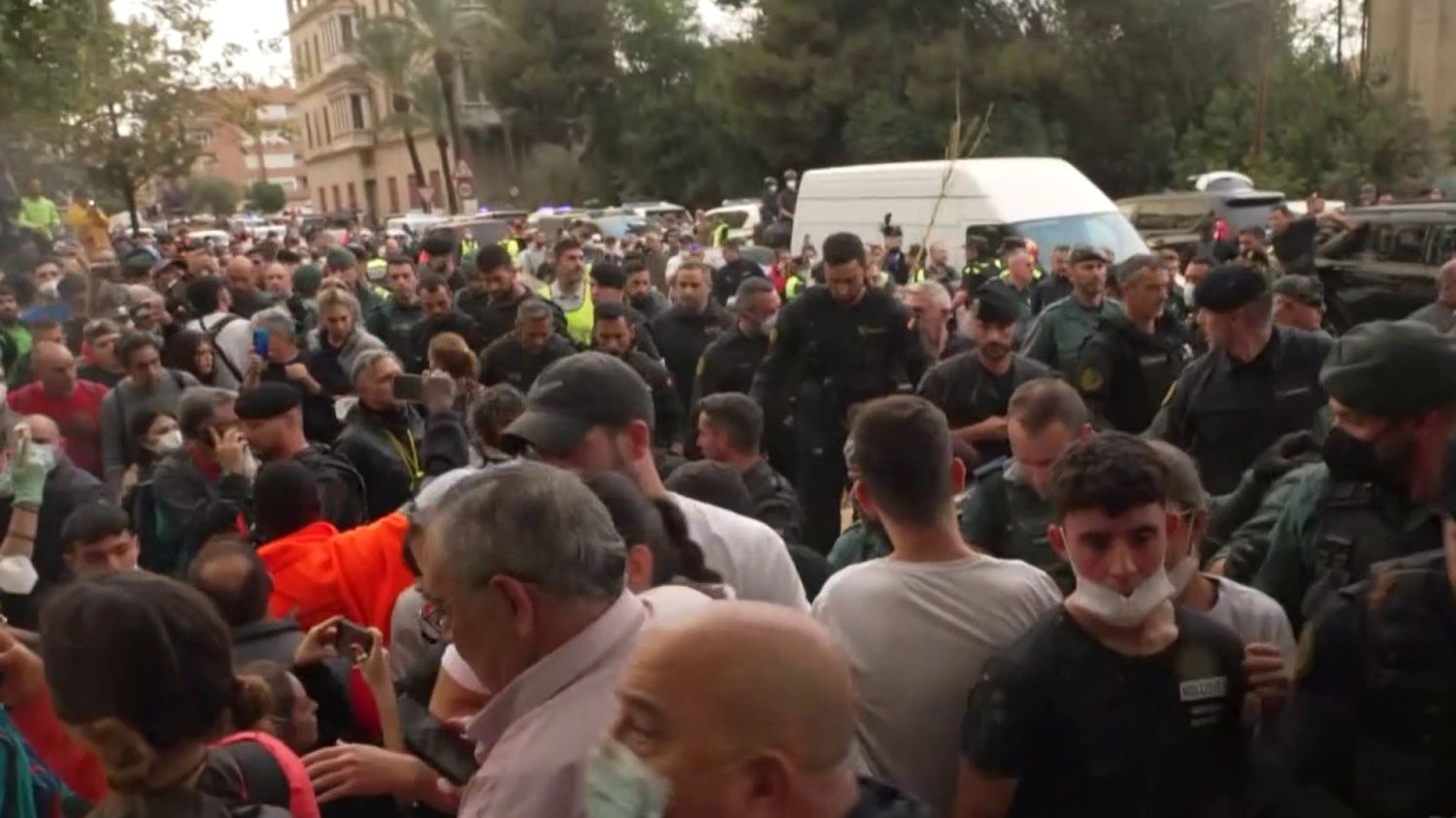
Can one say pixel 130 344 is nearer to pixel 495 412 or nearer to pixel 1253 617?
pixel 495 412

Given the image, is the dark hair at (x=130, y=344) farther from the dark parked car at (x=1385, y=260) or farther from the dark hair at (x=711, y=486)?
the dark parked car at (x=1385, y=260)

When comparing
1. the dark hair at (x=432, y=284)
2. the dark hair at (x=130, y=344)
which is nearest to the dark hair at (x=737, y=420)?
the dark hair at (x=130, y=344)

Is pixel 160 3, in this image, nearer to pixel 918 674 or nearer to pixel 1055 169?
pixel 1055 169

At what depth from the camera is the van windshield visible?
13.9 meters

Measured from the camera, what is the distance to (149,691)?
7.02 feet

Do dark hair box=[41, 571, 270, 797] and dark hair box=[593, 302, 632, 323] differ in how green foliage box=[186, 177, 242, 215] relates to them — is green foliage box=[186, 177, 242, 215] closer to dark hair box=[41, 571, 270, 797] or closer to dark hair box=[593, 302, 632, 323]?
dark hair box=[593, 302, 632, 323]

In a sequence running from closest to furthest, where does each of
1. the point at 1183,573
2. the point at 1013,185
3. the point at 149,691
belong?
the point at 149,691 → the point at 1183,573 → the point at 1013,185

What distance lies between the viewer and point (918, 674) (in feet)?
8.81

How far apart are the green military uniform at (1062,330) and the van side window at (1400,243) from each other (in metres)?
5.93

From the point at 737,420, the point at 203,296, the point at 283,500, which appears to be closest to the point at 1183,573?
the point at 737,420

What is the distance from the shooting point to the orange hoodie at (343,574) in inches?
144

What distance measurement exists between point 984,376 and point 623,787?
4746mm

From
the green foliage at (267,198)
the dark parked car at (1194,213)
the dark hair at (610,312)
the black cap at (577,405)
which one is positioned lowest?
the dark parked car at (1194,213)

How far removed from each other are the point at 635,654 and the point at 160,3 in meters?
22.2
